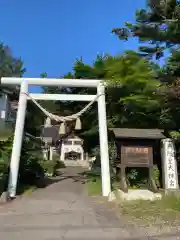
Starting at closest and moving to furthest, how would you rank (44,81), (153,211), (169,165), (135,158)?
1. (153,211)
2. (169,165)
3. (135,158)
4. (44,81)

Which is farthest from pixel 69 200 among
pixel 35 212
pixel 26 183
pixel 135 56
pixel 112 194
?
pixel 135 56

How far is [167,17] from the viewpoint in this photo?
12.3m

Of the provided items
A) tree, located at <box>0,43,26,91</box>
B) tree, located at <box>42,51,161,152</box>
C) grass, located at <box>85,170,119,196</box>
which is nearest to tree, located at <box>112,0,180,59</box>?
tree, located at <box>42,51,161,152</box>

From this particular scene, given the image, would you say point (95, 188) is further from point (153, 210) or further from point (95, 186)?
point (153, 210)

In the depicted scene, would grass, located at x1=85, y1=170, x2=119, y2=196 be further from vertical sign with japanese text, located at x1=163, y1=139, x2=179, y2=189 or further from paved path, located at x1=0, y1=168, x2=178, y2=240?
vertical sign with japanese text, located at x1=163, y1=139, x2=179, y2=189

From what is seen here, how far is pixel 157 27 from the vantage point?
1231cm

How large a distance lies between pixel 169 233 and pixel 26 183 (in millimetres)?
8077

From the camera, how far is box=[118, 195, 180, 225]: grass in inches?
225

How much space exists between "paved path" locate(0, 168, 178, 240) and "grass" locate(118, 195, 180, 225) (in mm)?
393

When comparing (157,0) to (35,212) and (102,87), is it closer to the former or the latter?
(102,87)

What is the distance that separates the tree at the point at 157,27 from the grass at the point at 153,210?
25.6 ft

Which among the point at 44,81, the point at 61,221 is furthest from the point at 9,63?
the point at 61,221

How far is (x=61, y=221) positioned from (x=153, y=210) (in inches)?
92.3

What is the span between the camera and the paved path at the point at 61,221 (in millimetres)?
4824
